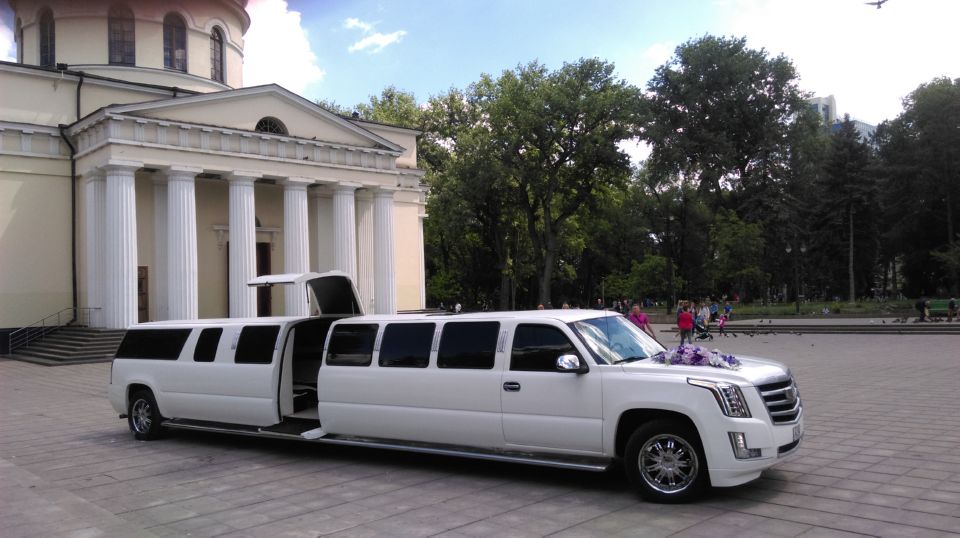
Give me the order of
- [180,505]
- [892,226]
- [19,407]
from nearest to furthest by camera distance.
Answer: [180,505] → [19,407] → [892,226]

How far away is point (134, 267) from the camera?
2875cm

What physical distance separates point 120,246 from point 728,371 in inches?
1079

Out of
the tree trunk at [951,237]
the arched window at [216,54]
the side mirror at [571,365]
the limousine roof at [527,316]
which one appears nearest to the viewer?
the side mirror at [571,365]

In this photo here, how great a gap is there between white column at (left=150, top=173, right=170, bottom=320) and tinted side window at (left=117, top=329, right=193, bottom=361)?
21809 millimetres

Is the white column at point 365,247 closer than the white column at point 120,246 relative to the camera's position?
No

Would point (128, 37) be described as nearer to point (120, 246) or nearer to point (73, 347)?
point (120, 246)

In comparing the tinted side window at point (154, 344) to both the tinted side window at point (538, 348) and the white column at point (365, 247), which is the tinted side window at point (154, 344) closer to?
the tinted side window at point (538, 348)

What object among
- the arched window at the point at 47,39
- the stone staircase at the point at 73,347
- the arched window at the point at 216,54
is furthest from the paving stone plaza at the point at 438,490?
the arched window at the point at 216,54

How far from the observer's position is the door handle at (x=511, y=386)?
7.44 meters

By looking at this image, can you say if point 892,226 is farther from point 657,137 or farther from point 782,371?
point 782,371

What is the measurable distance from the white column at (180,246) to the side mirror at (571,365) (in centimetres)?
2595

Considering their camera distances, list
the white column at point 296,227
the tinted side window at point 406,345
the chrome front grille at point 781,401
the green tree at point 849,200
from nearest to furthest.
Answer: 1. the chrome front grille at point 781,401
2. the tinted side window at point 406,345
3. the white column at point 296,227
4. the green tree at point 849,200

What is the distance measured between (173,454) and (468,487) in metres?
4.74

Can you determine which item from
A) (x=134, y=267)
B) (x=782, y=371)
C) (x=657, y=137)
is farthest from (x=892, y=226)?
(x=782, y=371)
